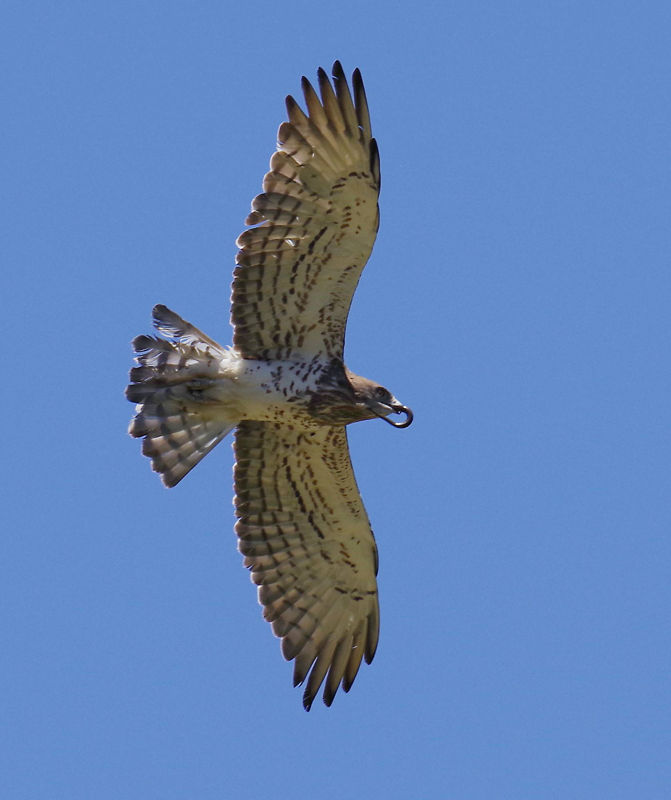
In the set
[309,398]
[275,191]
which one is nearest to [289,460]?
[309,398]

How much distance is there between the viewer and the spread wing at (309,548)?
1130 cm

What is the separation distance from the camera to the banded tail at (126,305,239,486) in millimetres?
10828

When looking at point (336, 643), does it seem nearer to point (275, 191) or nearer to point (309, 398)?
point (309, 398)

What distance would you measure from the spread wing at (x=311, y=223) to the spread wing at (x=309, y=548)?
842mm

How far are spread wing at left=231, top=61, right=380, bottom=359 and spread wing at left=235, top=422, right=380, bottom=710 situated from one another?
84cm

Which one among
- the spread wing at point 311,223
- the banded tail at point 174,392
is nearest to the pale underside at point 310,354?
the spread wing at point 311,223

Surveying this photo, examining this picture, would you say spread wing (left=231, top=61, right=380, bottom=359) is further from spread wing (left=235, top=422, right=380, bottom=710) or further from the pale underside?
spread wing (left=235, top=422, right=380, bottom=710)

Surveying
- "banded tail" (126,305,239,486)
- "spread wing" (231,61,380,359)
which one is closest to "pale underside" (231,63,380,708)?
"spread wing" (231,61,380,359)

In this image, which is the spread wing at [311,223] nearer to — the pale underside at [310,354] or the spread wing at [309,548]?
the pale underside at [310,354]

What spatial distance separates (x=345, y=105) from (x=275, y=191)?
2.33 feet

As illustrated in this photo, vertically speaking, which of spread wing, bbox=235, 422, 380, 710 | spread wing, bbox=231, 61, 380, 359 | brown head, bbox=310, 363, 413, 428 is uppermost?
spread wing, bbox=231, 61, 380, 359

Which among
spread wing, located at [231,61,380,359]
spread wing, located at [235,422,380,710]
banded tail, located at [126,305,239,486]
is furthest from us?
spread wing, located at [235,422,380,710]

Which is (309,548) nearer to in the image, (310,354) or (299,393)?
(299,393)

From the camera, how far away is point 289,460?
37.1 ft
